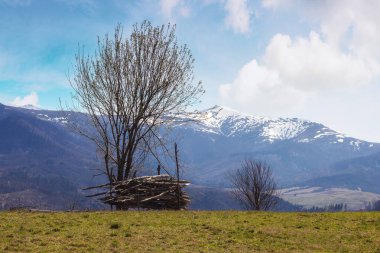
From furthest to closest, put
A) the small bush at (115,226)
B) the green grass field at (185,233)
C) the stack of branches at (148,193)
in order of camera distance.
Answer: the stack of branches at (148,193) → the small bush at (115,226) → the green grass field at (185,233)

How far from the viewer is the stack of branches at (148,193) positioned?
29123mm

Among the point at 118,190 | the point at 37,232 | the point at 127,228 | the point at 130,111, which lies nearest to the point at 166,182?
the point at 118,190

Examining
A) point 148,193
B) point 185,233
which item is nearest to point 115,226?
point 185,233

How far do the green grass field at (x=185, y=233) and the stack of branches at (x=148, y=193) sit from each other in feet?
19.8

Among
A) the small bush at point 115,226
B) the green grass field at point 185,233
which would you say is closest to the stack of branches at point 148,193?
the green grass field at point 185,233

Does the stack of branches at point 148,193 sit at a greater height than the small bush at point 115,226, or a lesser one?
greater

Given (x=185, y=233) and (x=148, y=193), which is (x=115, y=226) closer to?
(x=185, y=233)

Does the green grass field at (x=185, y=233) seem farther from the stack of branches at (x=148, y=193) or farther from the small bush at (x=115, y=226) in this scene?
the stack of branches at (x=148, y=193)

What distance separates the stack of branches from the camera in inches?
1147

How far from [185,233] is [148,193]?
13.0m

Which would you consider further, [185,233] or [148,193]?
[148,193]

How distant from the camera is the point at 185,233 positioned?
17109 mm

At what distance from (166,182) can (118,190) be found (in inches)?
150

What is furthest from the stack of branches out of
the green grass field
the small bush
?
the small bush
